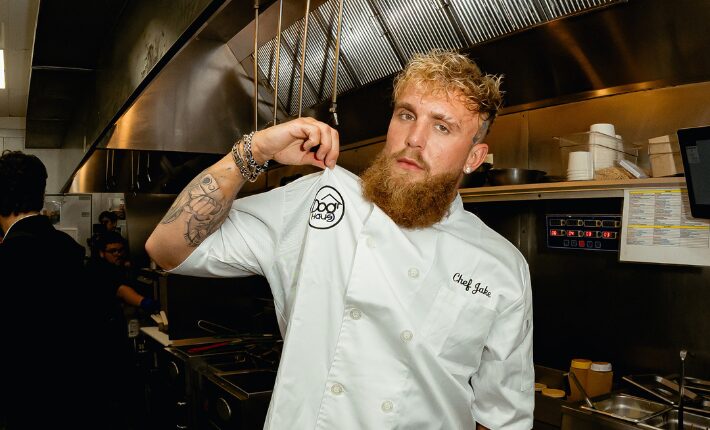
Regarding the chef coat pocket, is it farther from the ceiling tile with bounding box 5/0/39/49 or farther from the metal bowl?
the ceiling tile with bounding box 5/0/39/49

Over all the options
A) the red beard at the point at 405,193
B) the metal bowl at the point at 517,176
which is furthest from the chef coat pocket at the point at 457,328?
the metal bowl at the point at 517,176

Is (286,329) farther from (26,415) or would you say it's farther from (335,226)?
(26,415)

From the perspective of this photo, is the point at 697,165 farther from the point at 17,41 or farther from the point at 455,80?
the point at 17,41

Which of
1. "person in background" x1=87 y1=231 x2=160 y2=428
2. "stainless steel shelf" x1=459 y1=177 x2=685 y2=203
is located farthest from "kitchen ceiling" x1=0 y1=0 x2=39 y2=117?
"stainless steel shelf" x1=459 y1=177 x2=685 y2=203

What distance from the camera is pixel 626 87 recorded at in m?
2.18

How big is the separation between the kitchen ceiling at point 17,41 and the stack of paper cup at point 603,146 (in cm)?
343

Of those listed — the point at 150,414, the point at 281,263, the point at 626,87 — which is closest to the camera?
the point at 281,263

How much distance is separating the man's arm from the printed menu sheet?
1.37m

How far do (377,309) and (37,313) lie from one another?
1.71 m

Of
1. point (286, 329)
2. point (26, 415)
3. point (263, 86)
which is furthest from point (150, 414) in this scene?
point (286, 329)

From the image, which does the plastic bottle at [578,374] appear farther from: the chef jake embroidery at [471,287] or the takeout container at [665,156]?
the chef jake embroidery at [471,287]

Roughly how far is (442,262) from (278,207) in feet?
1.36

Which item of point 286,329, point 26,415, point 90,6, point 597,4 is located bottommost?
point 26,415

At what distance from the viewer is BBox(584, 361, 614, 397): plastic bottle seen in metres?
2.28
